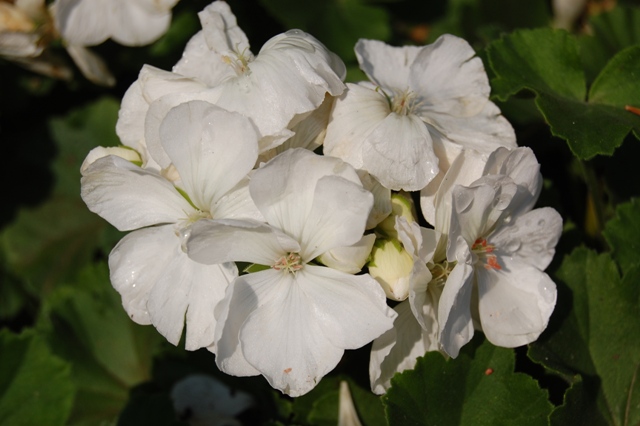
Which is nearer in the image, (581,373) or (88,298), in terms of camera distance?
(581,373)

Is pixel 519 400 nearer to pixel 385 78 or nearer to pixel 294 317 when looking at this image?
pixel 294 317

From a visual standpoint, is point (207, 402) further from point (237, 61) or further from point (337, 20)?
point (337, 20)

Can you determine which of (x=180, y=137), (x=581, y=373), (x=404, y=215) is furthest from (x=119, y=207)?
(x=581, y=373)

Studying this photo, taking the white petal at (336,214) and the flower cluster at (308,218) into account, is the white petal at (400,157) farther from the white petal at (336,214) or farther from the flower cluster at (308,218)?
the white petal at (336,214)

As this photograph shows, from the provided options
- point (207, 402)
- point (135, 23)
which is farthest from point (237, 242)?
point (135, 23)

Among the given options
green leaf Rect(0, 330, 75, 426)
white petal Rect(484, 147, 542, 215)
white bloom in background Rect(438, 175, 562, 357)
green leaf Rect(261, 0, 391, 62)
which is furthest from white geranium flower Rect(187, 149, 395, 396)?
green leaf Rect(261, 0, 391, 62)

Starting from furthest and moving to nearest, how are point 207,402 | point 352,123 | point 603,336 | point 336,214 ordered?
point 207,402, point 603,336, point 352,123, point 336,214
